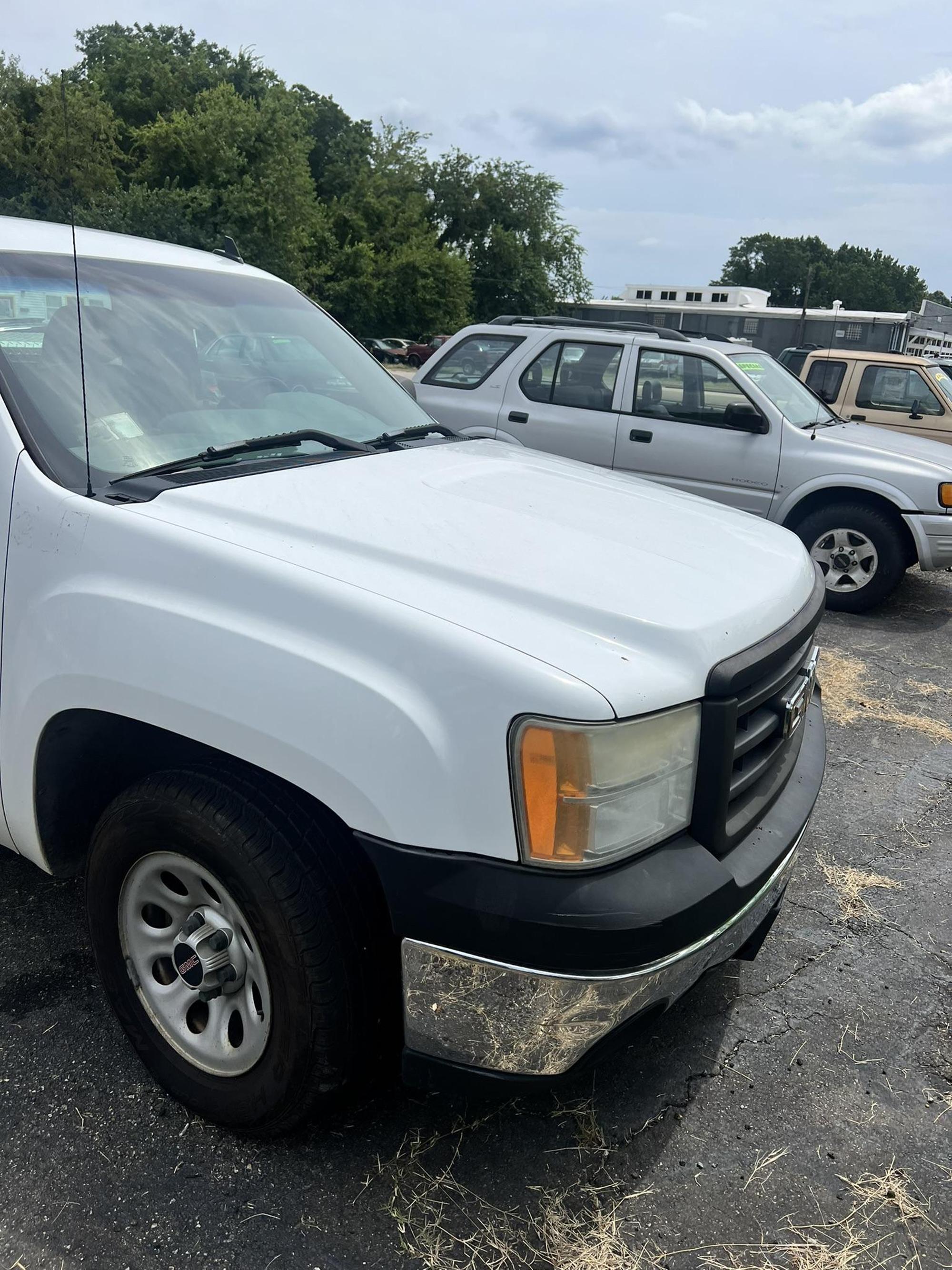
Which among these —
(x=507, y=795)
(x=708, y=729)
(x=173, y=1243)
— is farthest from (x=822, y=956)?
(x=173, y=1243)

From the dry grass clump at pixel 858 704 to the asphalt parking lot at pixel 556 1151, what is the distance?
85.1 inches

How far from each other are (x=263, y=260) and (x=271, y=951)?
3819 centimetres

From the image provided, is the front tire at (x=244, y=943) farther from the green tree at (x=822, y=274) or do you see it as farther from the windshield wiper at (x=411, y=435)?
the green tree at (x=822, y=274)

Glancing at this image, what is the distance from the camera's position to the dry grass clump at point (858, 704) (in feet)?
16.0

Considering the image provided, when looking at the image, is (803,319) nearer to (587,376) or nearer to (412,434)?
(587,376)

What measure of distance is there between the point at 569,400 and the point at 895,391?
16.6 feet

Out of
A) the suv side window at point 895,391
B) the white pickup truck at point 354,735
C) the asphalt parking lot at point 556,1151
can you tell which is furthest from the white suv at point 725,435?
the white pickup truck at point 354,735

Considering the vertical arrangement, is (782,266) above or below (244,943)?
above

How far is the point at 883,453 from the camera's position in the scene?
675 cm

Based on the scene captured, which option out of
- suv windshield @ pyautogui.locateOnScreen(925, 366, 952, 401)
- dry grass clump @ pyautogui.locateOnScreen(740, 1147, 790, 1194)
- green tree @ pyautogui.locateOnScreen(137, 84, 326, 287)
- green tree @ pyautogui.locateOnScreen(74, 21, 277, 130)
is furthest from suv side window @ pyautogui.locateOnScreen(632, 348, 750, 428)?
green tree @ pyautogui.locateOnScreen(74, 21, 277, 130)

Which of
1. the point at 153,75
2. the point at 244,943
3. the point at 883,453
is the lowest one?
the point at 244,943

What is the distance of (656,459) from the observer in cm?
712

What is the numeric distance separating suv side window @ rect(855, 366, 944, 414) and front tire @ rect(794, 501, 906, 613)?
4.33 metres

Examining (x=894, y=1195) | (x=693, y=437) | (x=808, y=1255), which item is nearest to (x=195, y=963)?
(x=808, y=1255)
